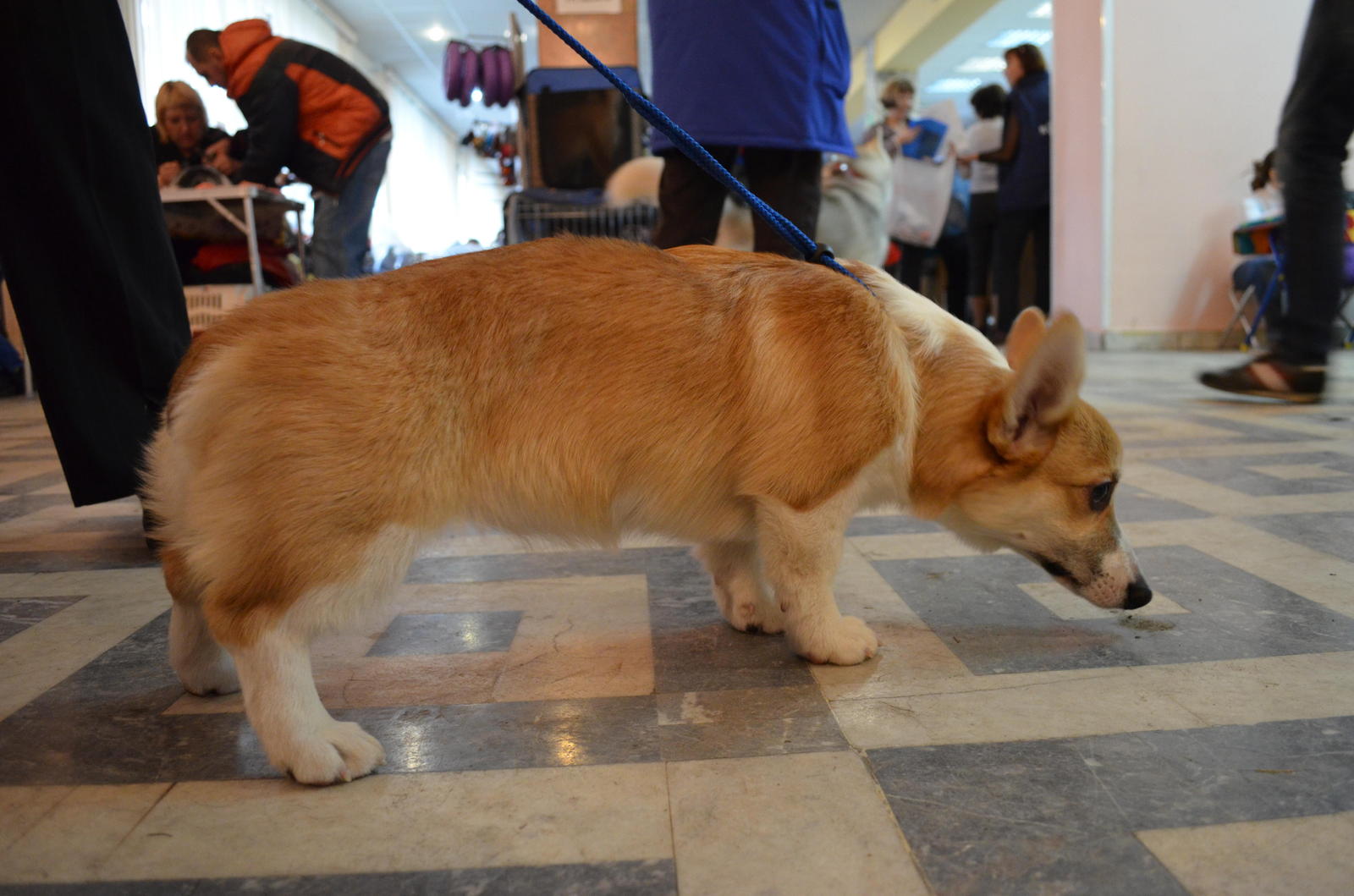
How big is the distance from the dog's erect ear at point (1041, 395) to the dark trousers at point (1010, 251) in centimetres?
658

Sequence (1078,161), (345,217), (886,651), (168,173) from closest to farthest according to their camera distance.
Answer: (886,651) → (345,217) → (168,173) → (1078,161)

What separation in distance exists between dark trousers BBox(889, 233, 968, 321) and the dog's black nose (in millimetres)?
7756

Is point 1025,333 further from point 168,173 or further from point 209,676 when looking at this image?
point 168,173

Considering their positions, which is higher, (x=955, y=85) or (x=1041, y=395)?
(x=955, y=85)

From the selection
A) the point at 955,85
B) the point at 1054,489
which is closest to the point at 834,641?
the point at 1054,489

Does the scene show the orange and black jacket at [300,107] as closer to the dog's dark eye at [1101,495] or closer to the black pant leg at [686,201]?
the black pant leg at [686,201]

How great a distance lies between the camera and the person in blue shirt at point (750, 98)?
3.11 meters

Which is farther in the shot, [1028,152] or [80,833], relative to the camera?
[1028,152]

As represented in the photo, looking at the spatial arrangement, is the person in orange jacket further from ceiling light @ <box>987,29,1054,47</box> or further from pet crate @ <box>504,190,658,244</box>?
ceiling light @ <box>987,29,1054,47</box>

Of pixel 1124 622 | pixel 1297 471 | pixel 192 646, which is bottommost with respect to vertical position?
pixel 1297 471

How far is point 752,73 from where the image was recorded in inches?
122

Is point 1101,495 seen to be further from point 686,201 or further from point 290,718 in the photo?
point 686,201

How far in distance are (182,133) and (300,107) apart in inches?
66.1

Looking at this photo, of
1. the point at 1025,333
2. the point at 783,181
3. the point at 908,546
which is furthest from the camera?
the point at 783,181
